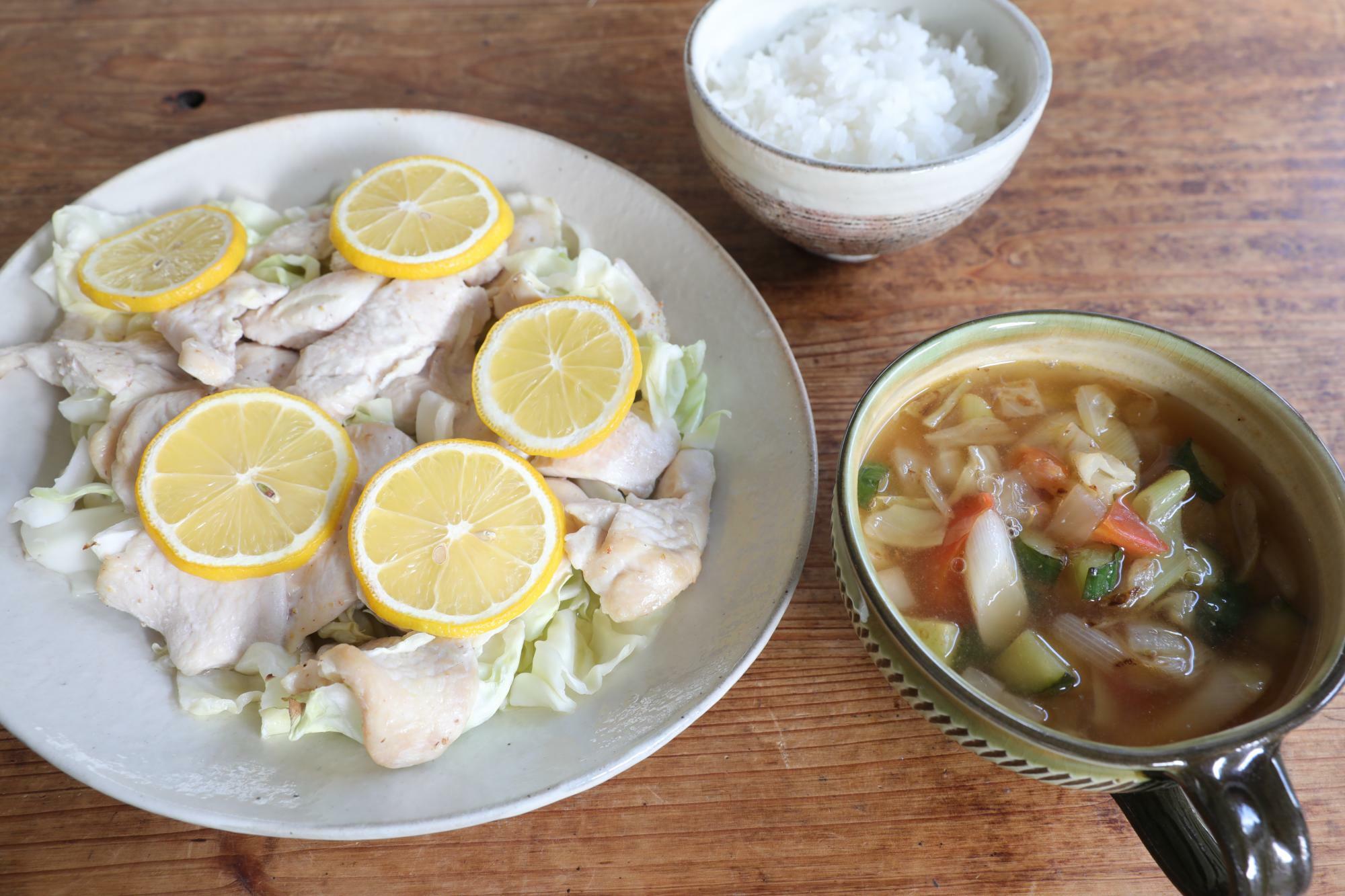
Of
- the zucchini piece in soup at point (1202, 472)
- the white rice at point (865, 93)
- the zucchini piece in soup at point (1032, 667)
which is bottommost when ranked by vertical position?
the zucchini piece in soup at point (1032, 667)

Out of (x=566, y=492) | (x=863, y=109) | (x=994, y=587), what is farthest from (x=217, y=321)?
(x=994, y=587)

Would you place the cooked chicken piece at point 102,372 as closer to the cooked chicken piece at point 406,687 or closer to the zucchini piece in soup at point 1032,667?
the cooked chicken piece at point 406,687

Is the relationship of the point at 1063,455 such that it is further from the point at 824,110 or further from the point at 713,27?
the point at 713,27

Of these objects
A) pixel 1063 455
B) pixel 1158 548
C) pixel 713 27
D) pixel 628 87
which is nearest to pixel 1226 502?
pixel 1158 548

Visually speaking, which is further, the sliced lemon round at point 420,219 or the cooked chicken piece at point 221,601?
the sliced lemon round at point 420,219

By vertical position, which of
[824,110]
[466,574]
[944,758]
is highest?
[824,110]

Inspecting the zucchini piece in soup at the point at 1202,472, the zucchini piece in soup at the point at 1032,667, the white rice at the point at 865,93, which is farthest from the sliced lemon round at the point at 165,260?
the zucchini piece in soup at the point at 1202,472
